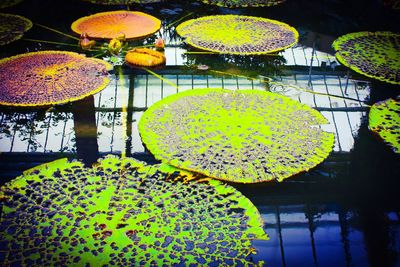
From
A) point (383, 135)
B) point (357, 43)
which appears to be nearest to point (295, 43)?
point (357, 43)

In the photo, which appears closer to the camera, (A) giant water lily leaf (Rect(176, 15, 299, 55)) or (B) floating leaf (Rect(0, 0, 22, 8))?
(A) giant water lily leaf (Rect(176, 15, 299, 55))

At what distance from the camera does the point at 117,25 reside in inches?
126

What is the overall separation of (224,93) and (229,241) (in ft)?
3.62

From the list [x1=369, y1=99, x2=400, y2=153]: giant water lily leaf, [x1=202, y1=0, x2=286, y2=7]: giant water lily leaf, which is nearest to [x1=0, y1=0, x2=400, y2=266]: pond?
[x1=369, y1=99, x2=400, y2=153]: giant water lily leaf

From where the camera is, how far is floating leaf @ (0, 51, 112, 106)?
2.30m

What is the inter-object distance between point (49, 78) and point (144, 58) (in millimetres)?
596

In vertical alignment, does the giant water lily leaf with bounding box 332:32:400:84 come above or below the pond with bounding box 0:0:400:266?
above

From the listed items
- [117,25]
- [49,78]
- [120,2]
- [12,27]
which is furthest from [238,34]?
[12,27]

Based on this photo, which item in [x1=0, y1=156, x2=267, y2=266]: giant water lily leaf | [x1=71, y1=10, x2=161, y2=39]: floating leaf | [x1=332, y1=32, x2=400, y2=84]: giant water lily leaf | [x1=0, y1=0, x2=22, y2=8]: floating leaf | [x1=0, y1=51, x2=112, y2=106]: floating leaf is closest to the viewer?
[x1=0, y1=156, x2=267, y2=266]: giant water lily leaf

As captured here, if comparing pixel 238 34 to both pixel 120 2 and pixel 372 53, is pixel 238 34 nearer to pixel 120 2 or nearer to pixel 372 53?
pixel 372 53

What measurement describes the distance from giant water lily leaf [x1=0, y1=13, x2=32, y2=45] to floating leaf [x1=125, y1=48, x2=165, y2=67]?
35.1 inches

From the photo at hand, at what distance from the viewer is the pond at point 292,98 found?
5.37ft

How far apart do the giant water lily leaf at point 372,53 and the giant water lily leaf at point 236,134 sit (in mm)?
647

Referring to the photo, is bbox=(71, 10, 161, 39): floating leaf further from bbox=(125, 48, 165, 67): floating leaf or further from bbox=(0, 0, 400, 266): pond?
bbox=(125, 48, 165, 67): floating leaf
